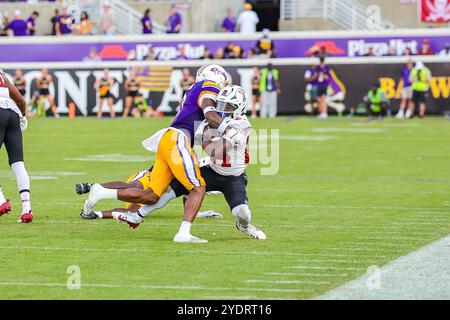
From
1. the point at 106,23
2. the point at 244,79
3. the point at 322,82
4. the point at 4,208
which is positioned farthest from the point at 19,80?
the point at 4,208

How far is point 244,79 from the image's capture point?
1361 inches

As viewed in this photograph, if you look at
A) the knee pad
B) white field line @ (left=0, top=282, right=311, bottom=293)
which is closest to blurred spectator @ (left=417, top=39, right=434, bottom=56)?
the knee pad

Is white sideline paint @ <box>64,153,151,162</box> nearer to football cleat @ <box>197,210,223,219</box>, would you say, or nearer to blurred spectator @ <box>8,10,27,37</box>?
football cleat @ <box>197,210,223,219</box>

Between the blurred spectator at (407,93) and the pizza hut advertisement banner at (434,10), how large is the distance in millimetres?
3088

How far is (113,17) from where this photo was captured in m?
38.0

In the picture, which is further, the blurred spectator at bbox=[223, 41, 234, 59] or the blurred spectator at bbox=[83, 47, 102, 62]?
the blurred spectator at bbox=[83, 47, 102, 62]

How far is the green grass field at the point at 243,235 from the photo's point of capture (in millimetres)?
8132

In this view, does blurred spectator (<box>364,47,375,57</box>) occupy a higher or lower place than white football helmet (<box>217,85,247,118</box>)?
lower

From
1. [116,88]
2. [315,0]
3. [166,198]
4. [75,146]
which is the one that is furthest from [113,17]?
[166,198]

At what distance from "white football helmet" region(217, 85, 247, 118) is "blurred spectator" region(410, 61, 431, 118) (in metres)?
23.0

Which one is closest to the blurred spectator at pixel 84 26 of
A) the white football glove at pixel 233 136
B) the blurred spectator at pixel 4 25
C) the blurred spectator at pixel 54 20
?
the blurred spectator at pixel 54 20

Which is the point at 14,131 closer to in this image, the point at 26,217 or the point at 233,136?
the point at 26,217

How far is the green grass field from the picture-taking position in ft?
26.7

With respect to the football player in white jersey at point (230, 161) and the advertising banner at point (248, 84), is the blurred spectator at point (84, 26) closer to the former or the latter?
the advertising banner at point (248, 84)
